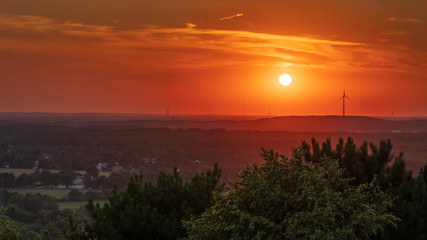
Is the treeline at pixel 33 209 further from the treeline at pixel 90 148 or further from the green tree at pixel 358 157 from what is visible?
the green tree at pixel 358 157

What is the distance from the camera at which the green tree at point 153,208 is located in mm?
24312

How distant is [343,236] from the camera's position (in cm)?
1789

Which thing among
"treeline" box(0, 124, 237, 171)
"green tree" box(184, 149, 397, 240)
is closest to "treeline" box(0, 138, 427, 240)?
"green tree" box(184, 149, 397, 240)

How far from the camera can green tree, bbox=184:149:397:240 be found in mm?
17938

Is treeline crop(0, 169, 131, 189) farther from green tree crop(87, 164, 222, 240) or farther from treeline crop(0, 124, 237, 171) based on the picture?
green tree crop(87, 164, 222, 240)

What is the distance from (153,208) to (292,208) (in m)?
7.48

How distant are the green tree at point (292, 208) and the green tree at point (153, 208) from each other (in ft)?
12.3

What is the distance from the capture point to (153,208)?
80.1ft

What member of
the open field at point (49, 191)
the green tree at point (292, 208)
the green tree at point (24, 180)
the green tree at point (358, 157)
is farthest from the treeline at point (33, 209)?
the green tree at point (292, 208)

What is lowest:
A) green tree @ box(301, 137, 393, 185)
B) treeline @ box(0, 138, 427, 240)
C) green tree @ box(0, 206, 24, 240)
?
green tree @ box(0, 206, 24, 240)

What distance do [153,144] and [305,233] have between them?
17285 cm

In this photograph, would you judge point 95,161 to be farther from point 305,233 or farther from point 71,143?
point 305,233

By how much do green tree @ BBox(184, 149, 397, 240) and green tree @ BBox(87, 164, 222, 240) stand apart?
3753mm

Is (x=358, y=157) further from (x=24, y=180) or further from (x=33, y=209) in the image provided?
(x=24, y=180)
